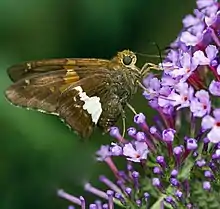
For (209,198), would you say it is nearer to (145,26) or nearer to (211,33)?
(211,33)

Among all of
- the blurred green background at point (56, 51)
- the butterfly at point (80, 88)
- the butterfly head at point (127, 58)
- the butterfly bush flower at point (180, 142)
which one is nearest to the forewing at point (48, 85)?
the butterfly at point (80, 88)

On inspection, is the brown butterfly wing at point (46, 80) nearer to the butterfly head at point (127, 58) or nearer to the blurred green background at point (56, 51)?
the butterfly head at point (127, 58)

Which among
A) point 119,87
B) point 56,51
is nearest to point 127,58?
point 119,87

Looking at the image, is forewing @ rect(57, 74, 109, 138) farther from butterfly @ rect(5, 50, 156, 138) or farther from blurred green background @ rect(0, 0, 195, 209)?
blurred green background @ rect(0, 0, 195, 209)

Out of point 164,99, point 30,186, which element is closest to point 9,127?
point 30,186

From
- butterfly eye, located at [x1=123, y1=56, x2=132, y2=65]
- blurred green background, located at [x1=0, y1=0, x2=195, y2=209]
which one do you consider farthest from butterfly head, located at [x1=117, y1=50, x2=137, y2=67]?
blurred green background, located at [x1=0, y1=0, x2=195, y2=209]
